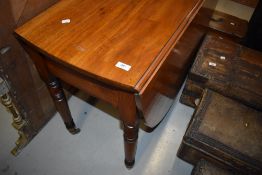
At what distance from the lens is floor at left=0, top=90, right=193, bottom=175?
1256mm

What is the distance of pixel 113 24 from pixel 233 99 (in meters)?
0.78

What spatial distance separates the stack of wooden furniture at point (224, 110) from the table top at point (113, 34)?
0.89ft

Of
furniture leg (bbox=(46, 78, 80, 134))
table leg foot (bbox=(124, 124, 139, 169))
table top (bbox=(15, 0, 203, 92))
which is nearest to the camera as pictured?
table top (bbox=(15, 0, 203, 92))

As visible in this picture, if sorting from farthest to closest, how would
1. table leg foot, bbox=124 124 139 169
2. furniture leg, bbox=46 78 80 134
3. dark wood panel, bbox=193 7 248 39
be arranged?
dark wood panel, bbox=193 7 248 39
furniture leg, bbox=46 78 80 134
table leg foot, bbox=124 124 139 169

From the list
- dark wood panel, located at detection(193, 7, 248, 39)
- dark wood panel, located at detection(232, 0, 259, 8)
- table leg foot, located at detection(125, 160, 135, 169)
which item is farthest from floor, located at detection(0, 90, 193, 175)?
dark wood panel, located at detection(232, 0, 259, 8)

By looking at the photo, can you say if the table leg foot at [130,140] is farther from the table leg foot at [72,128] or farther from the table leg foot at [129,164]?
the table leg foot at [72,128]

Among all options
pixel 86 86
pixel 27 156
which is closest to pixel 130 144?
pixel 86 86

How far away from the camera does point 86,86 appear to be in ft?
2.94

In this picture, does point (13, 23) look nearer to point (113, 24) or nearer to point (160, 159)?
point (113, 24)

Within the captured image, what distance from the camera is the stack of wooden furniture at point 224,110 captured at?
3.51ft

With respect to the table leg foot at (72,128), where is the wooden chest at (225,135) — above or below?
above

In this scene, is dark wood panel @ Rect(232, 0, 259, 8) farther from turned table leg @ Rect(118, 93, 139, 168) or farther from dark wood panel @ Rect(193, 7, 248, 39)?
turned table leg @ Rect(118, 93, 139, 168)

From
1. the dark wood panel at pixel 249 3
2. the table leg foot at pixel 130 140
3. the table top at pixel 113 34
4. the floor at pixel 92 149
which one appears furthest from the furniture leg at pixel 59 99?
the dark wood panel at pixel 249 3

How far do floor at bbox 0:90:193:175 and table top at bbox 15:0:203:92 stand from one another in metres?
0.70
